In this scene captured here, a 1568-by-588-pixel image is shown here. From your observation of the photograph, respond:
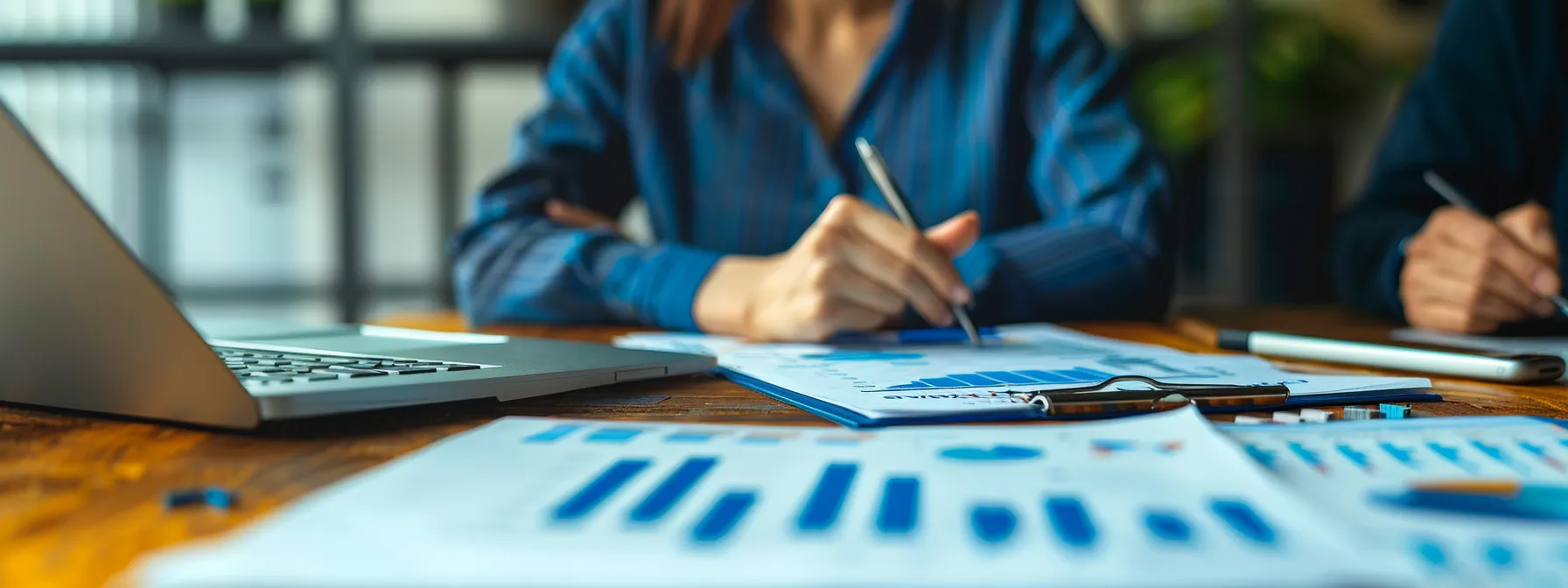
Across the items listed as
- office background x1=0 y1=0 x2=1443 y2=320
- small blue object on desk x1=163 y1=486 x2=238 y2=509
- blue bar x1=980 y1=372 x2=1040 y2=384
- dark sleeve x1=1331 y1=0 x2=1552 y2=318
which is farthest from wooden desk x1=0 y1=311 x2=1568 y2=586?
office background x1=0 y1=0 x2=1443 y2=320

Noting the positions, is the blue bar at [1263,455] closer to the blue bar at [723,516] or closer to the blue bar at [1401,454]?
the blue bar at [1401,454]

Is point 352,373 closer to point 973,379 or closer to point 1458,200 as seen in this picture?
point 973,379

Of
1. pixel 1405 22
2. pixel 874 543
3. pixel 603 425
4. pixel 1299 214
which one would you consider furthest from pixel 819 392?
pixel 1405 22

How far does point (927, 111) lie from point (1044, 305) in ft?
1.07

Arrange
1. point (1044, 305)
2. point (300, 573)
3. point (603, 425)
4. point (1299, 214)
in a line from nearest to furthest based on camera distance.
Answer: point (300, 573), point (603, 425), point (1044, 305), point (1299, 214)

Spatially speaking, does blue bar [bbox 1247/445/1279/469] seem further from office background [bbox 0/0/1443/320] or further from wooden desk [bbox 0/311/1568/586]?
office background [bbox 0/0/1443/320]

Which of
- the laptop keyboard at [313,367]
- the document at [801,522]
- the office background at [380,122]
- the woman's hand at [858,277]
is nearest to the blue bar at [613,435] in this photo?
the document at [801,522]

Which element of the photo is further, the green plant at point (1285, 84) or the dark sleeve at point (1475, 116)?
the green plant at point (1285, 84)

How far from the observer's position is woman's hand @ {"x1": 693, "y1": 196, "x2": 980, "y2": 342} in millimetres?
647

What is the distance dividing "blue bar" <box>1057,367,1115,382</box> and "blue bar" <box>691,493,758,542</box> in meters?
0.26

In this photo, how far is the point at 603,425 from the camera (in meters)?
0.33

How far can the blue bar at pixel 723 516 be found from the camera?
20cm

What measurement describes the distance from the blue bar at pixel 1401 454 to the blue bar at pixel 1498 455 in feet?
0.07

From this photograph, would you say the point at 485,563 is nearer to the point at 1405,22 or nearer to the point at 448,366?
the point at 448,366
